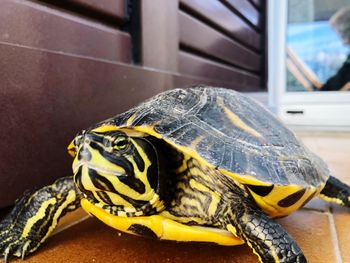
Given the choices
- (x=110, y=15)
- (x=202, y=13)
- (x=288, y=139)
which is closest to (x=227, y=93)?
(x=288, y=139)

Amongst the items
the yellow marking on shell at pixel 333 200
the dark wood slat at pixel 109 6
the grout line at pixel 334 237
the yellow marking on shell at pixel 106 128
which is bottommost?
the grout line at pixel 334 237

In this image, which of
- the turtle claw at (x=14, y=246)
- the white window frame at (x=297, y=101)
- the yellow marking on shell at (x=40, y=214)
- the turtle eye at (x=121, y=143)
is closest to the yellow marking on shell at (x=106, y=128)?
the turtle eye at (x=121, y=143)

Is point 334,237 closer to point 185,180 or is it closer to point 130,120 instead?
point 185,180

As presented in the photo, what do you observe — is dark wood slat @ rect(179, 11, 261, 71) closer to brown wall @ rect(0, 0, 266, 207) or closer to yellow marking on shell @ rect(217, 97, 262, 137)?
brown wall @ rect(0, 0, 266, 207)

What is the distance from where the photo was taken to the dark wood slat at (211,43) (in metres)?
2.34

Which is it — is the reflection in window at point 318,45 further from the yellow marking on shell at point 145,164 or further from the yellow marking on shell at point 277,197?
the yellow marking on shell at point 145,164

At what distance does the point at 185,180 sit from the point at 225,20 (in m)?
2.74

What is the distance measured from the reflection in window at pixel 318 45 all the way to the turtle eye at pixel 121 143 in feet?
9.17

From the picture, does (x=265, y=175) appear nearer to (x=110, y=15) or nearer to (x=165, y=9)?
(x=110, y=15)

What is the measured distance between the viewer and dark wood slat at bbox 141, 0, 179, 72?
1674 mm

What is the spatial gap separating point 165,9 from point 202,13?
85cm

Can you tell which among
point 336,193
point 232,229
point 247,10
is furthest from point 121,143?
point 247,10

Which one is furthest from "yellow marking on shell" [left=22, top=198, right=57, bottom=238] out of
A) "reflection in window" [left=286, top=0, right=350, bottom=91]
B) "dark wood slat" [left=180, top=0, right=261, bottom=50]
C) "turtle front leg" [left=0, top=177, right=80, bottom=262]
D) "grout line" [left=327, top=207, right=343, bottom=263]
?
"reflection in window" [left=286, top=0, right=350, bottom=91]

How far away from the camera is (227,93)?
102 centimetres
